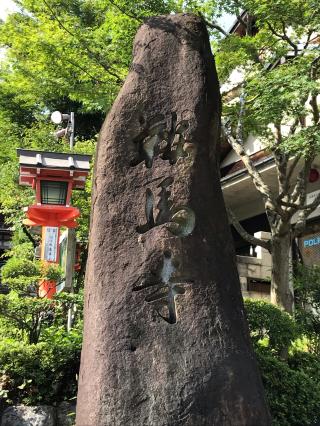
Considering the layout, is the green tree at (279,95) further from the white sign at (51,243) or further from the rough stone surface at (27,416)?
the rough stone surface at (27,416)

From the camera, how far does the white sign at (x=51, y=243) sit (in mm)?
9289

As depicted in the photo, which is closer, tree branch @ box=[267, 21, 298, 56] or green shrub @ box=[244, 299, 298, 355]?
green shrub @ box=[244, 299, 298, 355]

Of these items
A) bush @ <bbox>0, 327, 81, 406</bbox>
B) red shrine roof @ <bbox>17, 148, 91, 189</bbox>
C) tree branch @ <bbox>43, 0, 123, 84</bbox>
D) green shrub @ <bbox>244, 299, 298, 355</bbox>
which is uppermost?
tree branch @ <bbox>43, 0, 123, 84</bbox>

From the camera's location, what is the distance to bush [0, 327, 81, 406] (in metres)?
5.67

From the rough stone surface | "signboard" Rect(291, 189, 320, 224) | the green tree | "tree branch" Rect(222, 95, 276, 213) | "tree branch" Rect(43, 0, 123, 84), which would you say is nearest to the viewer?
the rough stone surface

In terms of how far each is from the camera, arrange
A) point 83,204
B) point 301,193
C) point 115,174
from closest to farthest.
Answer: point 115,174, point 301,193, point 83,204

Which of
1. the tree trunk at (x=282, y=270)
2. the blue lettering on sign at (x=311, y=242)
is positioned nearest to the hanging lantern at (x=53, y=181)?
the tree trunk at (x=282, y=270)

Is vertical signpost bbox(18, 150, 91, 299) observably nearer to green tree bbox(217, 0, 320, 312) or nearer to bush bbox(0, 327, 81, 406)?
bush bbox(0, 327, 81, 406)

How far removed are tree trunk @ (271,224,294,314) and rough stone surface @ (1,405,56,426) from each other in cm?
552

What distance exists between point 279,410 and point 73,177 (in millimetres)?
5378

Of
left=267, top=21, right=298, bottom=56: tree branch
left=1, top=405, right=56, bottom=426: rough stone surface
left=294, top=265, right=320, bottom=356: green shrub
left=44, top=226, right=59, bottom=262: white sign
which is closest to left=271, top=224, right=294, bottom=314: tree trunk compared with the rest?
left=294, top=265, right=320, bottom=356: green shrub

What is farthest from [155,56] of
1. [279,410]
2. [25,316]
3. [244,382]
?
[279,410]

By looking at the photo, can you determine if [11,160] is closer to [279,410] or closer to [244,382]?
[279,410]

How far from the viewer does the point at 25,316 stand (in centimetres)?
660
